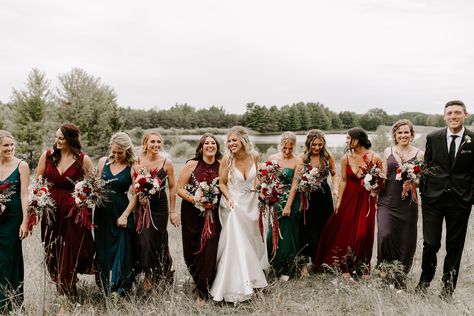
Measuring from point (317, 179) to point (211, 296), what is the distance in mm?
2624

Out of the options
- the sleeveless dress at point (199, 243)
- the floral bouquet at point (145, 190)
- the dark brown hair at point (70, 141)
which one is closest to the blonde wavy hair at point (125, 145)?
the floral bouquet at point (145, 190)

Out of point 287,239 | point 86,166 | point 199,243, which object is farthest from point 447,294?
point 86,166

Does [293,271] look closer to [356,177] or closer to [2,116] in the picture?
[356,177]

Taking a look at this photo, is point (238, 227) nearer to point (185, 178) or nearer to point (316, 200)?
point (185, 178)

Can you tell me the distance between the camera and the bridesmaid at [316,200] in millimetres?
7445

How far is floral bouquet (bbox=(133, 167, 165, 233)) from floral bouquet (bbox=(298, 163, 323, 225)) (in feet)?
7.80

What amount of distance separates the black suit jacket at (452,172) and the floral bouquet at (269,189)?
2138 millimetres

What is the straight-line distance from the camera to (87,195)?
5.71 m

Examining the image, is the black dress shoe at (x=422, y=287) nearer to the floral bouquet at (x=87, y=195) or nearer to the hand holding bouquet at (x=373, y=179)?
the hand holding bouquet at (x=373, y=179)

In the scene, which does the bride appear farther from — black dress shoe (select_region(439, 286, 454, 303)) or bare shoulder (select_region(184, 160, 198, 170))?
black dress shoe (select_region(439, 286, 454, 303))

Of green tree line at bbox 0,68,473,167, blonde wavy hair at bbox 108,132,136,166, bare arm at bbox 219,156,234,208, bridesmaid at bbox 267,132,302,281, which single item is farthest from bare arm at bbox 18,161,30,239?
green tree line at bbox 0,68,473,167

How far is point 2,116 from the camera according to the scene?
1852 inches

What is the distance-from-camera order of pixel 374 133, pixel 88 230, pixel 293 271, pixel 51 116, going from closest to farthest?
pixel 88 230 → pixel 293 271 → pixel 374 133 → pixel 51 116

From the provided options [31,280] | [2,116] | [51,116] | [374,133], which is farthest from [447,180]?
[2,116]
